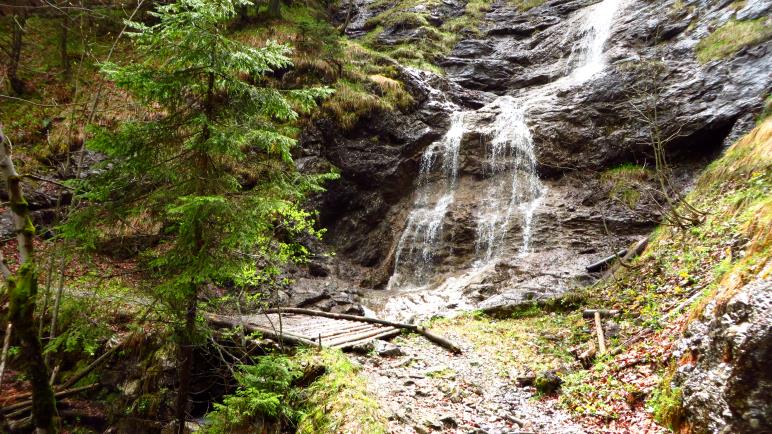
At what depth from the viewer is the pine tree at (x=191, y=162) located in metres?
4.87

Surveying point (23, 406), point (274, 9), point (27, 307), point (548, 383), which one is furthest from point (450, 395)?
point (274, 9)

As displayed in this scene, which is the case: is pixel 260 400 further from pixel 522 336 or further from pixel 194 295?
pixel 522 336

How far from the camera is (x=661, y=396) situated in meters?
4.32

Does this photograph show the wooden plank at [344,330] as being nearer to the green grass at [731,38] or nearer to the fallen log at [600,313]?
the fallen log at [600,313]

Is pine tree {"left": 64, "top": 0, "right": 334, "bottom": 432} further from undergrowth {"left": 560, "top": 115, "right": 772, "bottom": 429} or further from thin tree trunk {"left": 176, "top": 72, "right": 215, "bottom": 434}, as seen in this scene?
undergrowth {"left": 560, "top": 115, "right": 772, "bottom": 429}

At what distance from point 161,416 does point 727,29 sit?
19640mm

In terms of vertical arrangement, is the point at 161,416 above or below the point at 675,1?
below

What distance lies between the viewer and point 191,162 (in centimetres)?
538

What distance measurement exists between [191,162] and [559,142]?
546 inches

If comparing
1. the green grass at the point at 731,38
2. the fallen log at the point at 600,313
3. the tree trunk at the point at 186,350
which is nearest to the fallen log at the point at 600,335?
the fallen log at the point at 600,313

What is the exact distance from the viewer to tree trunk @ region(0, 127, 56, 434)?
4.35 meters


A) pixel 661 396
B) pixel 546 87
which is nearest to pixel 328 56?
pixel 546 87

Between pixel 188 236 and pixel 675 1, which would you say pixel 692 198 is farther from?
pixel 675 1

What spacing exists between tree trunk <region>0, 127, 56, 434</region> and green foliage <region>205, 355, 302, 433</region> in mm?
1796
